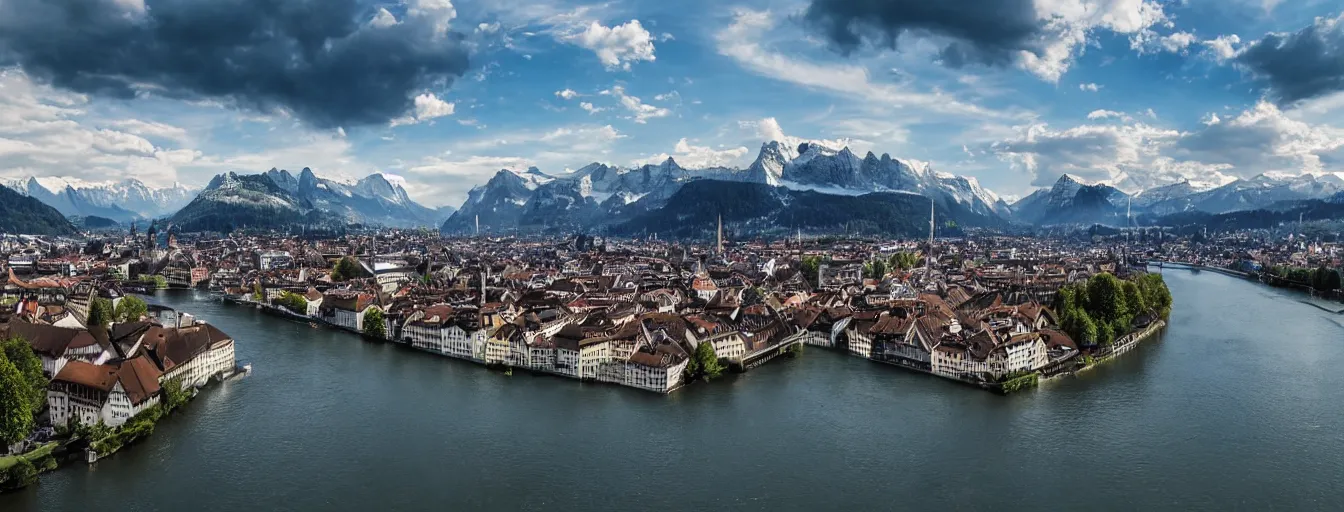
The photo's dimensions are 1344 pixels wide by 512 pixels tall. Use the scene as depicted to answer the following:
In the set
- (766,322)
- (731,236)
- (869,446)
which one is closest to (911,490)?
(869,446)

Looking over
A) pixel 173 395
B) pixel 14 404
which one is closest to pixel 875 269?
pixel 173 395

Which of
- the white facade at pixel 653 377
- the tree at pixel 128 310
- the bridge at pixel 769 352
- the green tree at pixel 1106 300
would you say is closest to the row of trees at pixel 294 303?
the tree at pixel 128 310

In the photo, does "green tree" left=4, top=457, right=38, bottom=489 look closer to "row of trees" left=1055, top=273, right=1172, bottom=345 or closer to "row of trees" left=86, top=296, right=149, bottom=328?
"row of trees" left=86, top=296, right=149, bottom=328

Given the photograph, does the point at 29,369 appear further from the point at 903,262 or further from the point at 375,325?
the point at 903,262

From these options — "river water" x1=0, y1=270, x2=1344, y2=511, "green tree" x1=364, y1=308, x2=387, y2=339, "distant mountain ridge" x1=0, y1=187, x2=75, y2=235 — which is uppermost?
"distant mountain ridge" x1=0, y1=187, x2=75, y2=235

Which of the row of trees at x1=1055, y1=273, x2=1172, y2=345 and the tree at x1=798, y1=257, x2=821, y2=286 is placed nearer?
the row of trees at x1=1055, y1=273, x2=1172, y2=345

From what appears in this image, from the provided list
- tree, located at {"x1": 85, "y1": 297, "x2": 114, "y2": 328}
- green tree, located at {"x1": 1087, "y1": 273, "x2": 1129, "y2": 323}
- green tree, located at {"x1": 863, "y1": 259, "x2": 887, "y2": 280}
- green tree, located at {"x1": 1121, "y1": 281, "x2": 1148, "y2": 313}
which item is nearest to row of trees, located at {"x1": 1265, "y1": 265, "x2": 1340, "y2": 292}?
green tree, located at {"x1": 1121, "y1": 281, "x2": 1148, "y2": 313}
